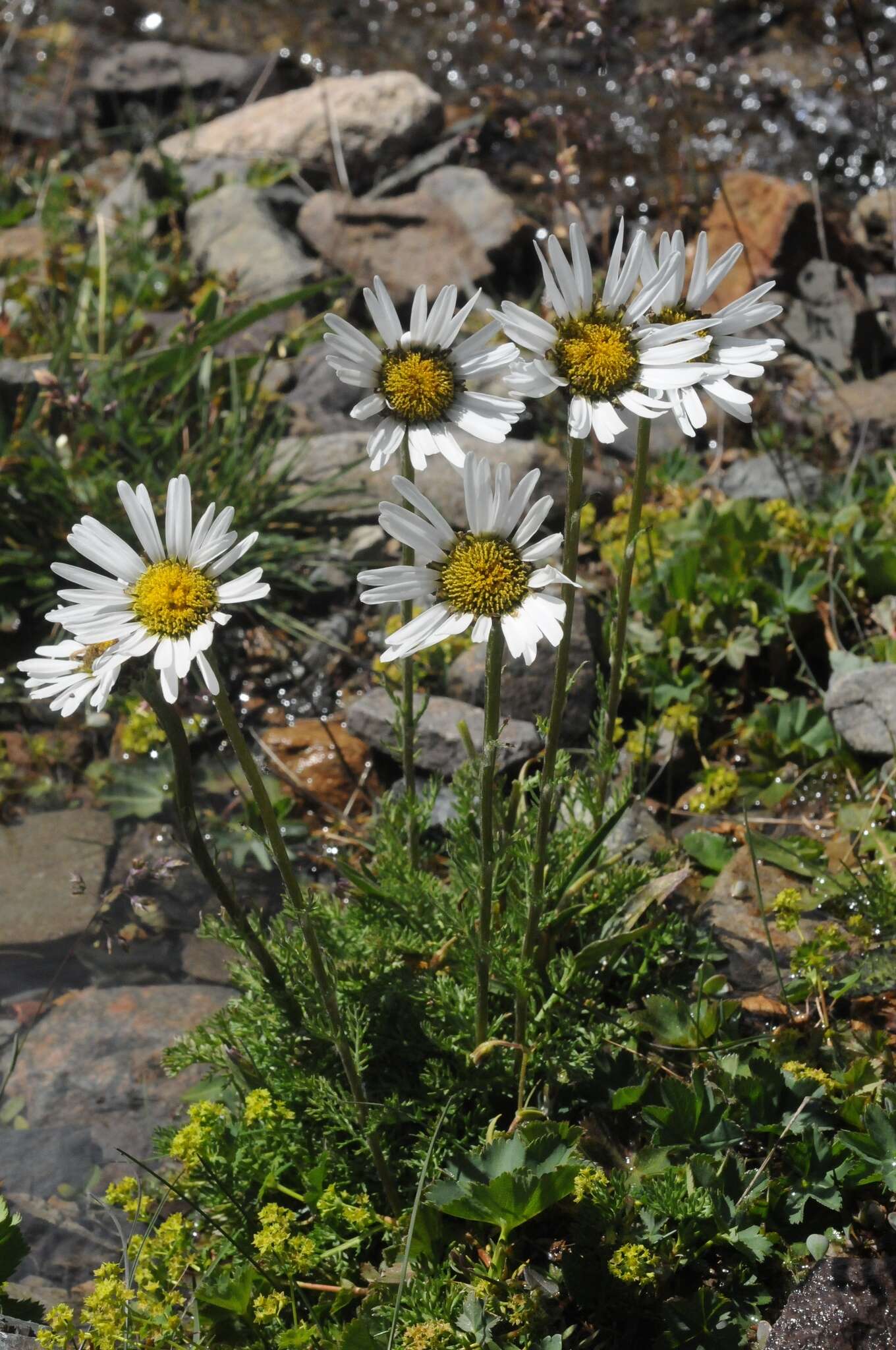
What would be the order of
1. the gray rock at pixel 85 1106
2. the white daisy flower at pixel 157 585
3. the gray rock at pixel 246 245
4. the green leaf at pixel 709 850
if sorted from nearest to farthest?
the white daisy flower at pixel 157 585, the gray rock at pixel 85 1106, the green leaf at pixel 709 850, the gray rock at pixel 246 245

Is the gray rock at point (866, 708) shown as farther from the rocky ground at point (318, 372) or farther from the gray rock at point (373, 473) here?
the gray rock at point (373, 473)

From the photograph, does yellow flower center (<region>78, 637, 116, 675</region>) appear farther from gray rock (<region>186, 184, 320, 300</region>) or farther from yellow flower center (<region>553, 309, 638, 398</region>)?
gray rock (<region>186, 184, 320, 300</region>)

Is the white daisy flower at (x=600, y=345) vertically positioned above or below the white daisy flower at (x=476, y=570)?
above

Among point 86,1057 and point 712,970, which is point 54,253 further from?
point 712,970

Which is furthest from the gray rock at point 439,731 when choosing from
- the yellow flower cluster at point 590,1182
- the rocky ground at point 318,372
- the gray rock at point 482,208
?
the gray rock at point 482,208

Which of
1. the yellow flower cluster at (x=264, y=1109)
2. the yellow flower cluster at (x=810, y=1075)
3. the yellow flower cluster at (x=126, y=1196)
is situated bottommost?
the yellow flower cluster at (x=126, y=1196)

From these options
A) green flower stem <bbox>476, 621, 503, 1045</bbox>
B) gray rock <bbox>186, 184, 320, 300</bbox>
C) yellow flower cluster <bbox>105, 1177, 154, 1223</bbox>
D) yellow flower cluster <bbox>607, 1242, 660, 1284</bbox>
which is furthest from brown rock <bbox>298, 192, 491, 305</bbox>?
yellow flower cluster <bbox>607, 1242, 660, 1284</bbox>
